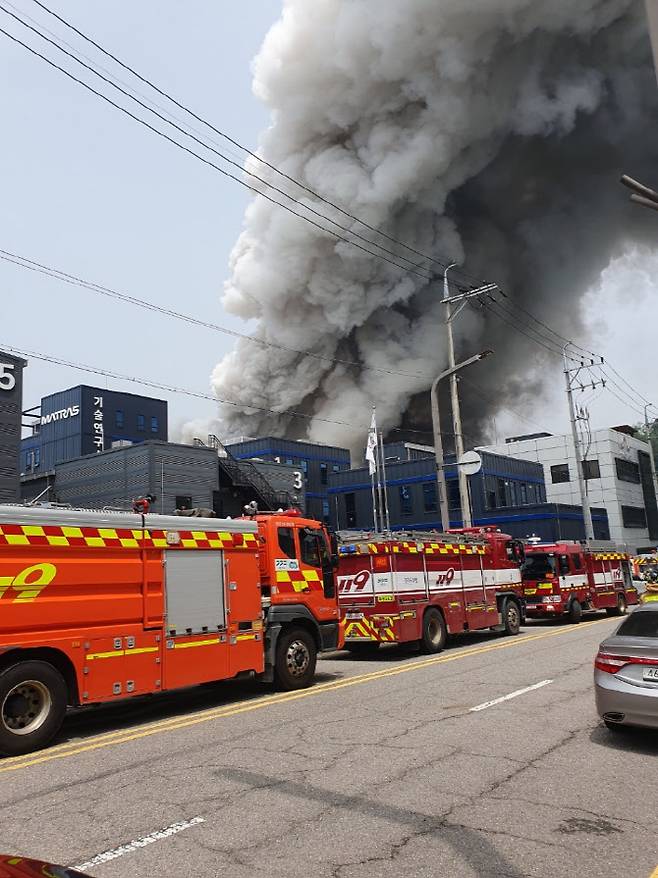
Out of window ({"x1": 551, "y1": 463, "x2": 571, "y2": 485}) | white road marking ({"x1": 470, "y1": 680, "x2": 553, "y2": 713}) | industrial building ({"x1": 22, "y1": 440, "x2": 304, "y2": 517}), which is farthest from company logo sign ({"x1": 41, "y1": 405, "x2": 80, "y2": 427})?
white road marking ({"x1": 470, "y1": 680, "x2": 553, "y2": 713})

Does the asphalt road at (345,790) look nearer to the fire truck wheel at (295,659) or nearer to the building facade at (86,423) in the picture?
the fire truck wheel at (295,659)

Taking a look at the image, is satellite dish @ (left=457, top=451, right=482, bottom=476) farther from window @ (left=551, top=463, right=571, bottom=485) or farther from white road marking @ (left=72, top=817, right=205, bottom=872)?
window @ (left=551, top=463, right=571, bottom=485)

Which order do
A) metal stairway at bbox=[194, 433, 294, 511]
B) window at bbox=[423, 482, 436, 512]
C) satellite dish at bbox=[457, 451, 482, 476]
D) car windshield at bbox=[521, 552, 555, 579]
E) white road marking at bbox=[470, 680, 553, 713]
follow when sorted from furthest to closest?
window at bbox=[423, 482, 436, 512], metal stairway at bbox=[194, 433, 294, 511], car windshield at bbox=[521, 552, 555, 579], satellite dish at bbox=[457, 451, 482, 476], white road marking at bbox=[470, 680, 553, 713]

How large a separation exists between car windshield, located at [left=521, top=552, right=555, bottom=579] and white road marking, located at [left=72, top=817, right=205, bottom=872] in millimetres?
19150

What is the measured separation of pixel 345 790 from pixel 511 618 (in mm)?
14447

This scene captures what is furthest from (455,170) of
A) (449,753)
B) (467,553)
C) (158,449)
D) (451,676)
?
(449,753)

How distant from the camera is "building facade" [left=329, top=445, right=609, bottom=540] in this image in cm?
5416

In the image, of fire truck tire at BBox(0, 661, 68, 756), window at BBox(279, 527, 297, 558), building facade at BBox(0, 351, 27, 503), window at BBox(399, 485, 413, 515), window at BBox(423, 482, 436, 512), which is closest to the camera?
fire truck tire at BBox(0, 661, 68, 756)

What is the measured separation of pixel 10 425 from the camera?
98.7ft

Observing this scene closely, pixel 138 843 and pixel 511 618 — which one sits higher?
pixel 511 618

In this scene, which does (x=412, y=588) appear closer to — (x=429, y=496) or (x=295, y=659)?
(x=295, y=659)

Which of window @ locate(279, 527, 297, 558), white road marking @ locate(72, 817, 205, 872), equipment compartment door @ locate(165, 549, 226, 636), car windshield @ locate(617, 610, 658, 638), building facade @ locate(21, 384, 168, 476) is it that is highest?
building facade @ locate(21, 384, 168, 476)

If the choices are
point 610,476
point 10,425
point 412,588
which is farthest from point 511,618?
point 610,476

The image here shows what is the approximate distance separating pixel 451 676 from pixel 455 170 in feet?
184
